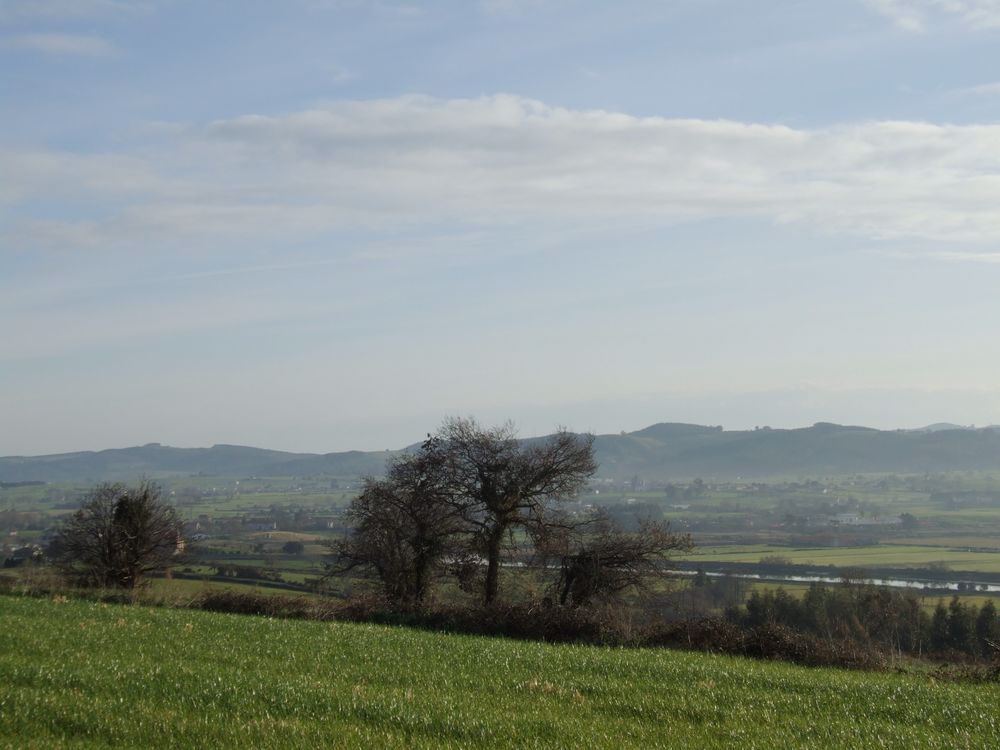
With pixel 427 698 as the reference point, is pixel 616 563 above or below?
below

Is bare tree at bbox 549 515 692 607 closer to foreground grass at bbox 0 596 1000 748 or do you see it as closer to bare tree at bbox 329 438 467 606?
bare tree at bbox 329 438 467 606

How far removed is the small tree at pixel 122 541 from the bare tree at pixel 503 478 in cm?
1456

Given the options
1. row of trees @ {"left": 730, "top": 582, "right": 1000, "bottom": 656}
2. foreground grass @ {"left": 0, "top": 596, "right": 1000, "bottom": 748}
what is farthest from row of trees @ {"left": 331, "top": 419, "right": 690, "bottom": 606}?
foreground grass @ {"left": 0, "top": 596, "right": 1000, "bottom": 748}

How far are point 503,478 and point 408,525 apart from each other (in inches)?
239

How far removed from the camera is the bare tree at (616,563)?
38688 millimetres

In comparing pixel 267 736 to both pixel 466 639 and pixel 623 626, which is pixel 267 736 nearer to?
pixel 466 639

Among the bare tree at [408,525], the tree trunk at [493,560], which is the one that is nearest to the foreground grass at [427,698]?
the tree trunk at [493,560]

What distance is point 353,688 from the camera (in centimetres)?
1341

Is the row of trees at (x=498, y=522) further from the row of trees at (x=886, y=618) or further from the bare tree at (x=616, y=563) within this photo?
the row of trees at (x=886, y=618)

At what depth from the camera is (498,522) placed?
40.7 metres

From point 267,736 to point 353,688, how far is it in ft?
9.45

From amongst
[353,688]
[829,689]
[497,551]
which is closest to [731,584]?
[497,551]

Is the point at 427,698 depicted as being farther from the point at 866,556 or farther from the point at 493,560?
the point at 866,556

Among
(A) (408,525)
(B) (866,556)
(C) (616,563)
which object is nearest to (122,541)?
(A) (408,525)
